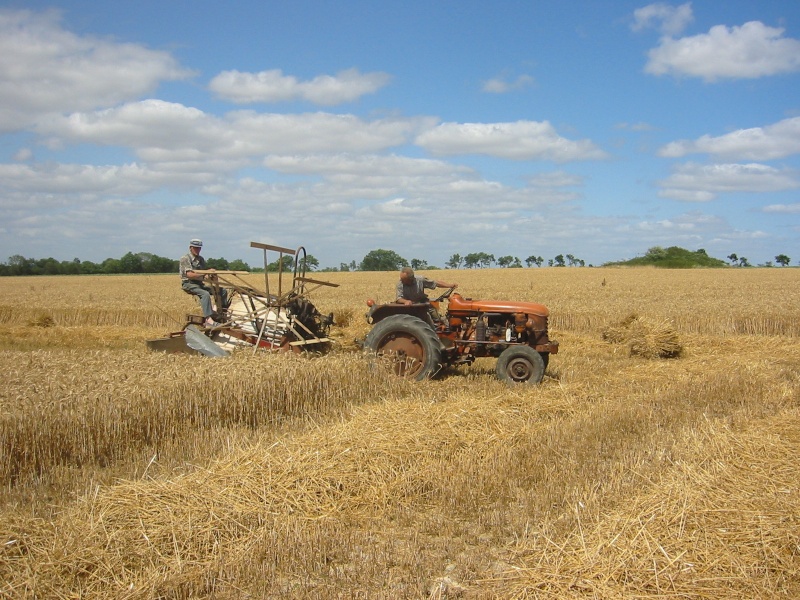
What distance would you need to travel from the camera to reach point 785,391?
824cm

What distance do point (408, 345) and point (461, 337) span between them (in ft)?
2.79

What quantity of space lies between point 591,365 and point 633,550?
715 cm

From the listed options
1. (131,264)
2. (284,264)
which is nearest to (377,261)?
(131,264)

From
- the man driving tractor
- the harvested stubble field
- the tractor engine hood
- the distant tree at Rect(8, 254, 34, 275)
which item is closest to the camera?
the harvested stubble field

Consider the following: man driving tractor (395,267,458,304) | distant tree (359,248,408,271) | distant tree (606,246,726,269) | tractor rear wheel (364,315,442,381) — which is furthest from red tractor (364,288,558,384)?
distant tree (606,246,726,269)

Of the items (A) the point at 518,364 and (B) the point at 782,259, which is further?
(B) the point at 782,259

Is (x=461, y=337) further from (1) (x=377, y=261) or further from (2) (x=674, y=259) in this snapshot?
(2) (x=674, y=259)

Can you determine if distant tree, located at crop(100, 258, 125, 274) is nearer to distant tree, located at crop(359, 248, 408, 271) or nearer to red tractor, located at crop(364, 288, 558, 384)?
distant tree, located at crop(359, 248, 408, 271)

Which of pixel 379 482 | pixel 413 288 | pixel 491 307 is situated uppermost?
pixel 413 288

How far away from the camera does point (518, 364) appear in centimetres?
879

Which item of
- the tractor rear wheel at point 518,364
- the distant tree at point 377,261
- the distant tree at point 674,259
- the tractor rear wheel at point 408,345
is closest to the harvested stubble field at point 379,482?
the tractor rear wheel at point 518,364

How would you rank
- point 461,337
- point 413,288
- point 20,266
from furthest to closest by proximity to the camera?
point 20,266, point 413,288, point 461,337

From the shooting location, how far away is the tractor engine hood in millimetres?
9094

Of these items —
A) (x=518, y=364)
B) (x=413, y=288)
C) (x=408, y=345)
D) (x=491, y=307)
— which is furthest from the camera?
(x=413, y=288)
